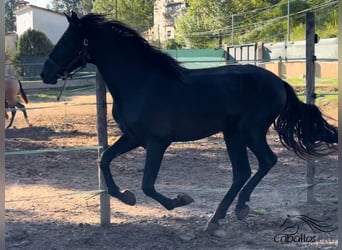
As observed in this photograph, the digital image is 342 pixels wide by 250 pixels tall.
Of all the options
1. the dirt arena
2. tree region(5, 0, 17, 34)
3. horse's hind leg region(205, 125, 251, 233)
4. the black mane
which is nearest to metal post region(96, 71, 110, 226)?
the dirt arena

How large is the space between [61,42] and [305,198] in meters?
2.75

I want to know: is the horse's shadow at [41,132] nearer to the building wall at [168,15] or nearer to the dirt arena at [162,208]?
the dirt arena at [162,208]

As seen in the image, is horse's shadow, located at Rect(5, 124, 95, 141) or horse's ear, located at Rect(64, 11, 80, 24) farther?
horse's shadow, located at Rect(5, 124, 95, 141)

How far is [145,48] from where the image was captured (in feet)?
13.5

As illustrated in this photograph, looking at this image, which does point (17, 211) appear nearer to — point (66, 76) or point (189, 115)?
point (66, 76)

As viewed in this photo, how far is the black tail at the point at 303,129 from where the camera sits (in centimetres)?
445

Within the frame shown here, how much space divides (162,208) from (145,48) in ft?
5.21

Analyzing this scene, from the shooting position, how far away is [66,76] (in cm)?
393

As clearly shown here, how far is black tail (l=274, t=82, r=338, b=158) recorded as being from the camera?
4445 millimetres

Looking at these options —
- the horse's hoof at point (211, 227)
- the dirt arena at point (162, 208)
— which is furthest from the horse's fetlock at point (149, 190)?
the horse's hoof at point (211, 227)

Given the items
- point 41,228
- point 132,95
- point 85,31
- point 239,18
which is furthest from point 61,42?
point 239,18

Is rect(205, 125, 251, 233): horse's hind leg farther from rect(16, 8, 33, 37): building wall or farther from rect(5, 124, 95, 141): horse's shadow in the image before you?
rect(16, 8, 33, 37): building wall

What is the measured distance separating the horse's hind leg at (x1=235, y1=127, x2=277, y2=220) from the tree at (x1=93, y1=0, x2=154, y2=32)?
7.32 m

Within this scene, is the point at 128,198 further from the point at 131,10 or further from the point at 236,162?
the point at 131,10
